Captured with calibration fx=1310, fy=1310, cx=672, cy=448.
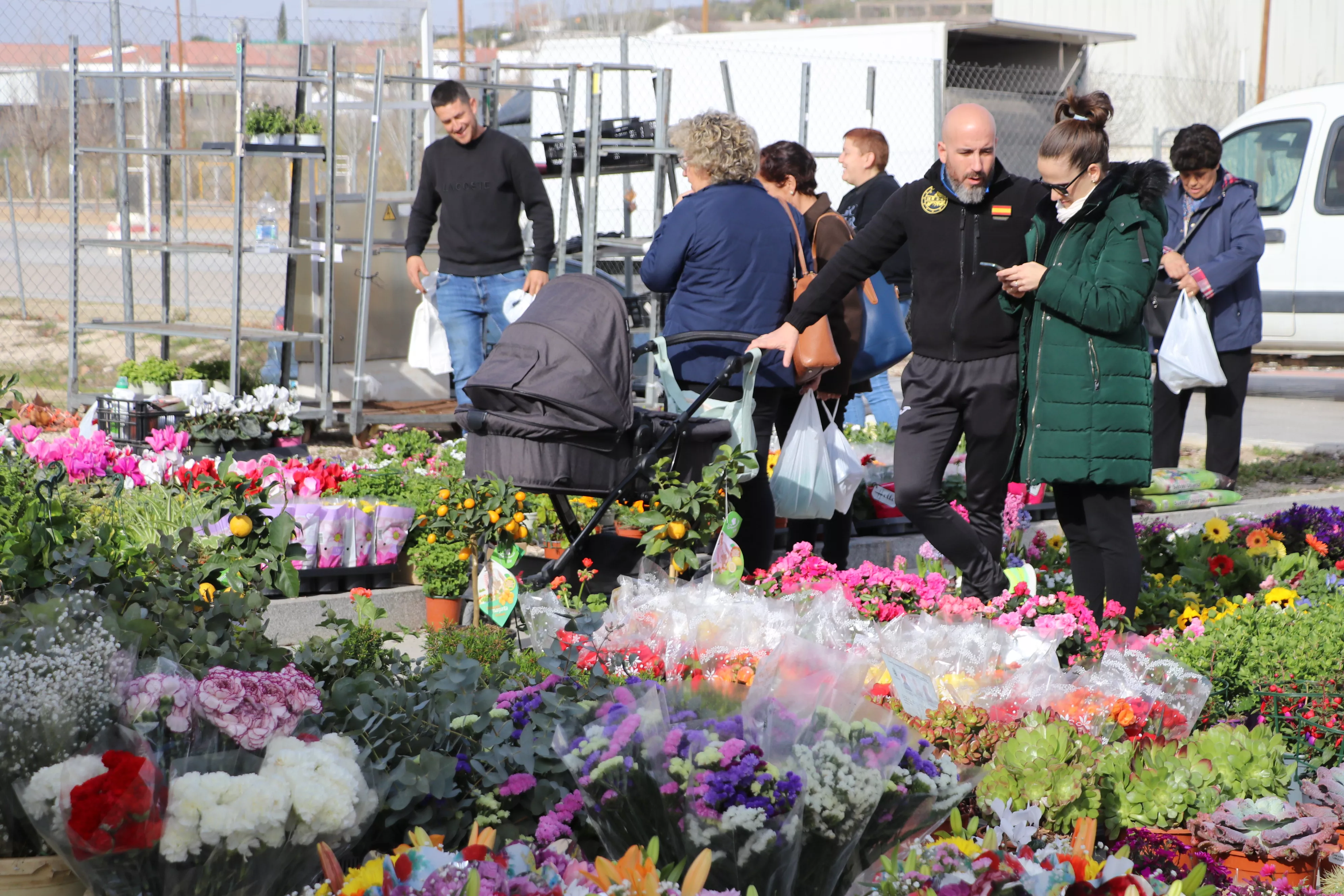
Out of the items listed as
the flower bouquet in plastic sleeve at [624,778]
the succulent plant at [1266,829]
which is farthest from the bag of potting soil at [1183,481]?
the flower bouquet in plastic sleeve at [624,778]

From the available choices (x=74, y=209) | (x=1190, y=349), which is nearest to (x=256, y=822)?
(x=1190, y=349)

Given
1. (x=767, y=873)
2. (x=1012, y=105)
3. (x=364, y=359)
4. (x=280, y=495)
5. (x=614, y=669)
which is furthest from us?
(x=1012, y=105)

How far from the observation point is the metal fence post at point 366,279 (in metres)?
7.73

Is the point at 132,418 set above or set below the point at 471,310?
below

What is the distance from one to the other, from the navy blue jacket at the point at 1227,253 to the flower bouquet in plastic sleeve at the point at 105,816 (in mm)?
5659

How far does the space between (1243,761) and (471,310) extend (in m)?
4.95

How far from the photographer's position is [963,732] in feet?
9.60

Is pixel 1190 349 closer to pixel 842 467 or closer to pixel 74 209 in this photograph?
pixel 842 467

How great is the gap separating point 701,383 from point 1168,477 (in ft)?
10.2

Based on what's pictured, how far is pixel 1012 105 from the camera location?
49.7 ft

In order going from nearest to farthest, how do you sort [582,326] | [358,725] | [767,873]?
[767,873] < [358,725] < [582,326]

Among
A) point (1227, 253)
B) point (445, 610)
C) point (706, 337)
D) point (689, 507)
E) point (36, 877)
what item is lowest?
point (445, 610)

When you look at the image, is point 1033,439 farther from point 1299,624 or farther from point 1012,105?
point 1012,105

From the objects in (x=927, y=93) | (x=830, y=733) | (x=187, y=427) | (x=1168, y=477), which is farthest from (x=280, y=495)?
(x=927, y=93)
